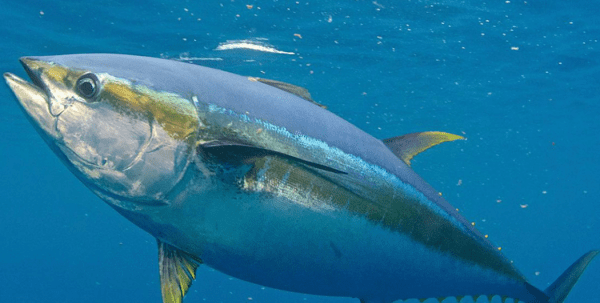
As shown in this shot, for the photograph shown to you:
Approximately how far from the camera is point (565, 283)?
3.34 m

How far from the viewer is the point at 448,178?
5416 cm

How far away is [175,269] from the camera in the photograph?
1929 millimetres

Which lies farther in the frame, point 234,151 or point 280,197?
point 280,197

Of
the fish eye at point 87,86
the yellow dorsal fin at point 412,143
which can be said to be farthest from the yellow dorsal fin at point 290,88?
the fish eye at point 87,86

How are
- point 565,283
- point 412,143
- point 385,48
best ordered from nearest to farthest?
1. point 412,143
2. point 565,283
3. point 385,48

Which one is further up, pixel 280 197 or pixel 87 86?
pixel 87 86

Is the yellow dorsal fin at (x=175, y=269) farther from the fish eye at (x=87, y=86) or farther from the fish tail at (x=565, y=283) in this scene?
the fish tail at (x=565, y=283)

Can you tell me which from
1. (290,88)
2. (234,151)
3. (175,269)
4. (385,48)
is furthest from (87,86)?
(385,48)

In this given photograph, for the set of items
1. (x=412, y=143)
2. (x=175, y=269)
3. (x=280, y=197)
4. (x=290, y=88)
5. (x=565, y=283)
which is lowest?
(x=565, y=283)

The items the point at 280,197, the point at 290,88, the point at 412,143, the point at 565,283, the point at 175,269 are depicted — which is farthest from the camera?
the point at 565,283

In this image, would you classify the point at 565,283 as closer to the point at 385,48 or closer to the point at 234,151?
the point at 234,151

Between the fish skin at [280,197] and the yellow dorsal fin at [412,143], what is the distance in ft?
0.70

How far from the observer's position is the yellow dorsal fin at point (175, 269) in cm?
189

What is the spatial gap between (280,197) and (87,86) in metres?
0.91
